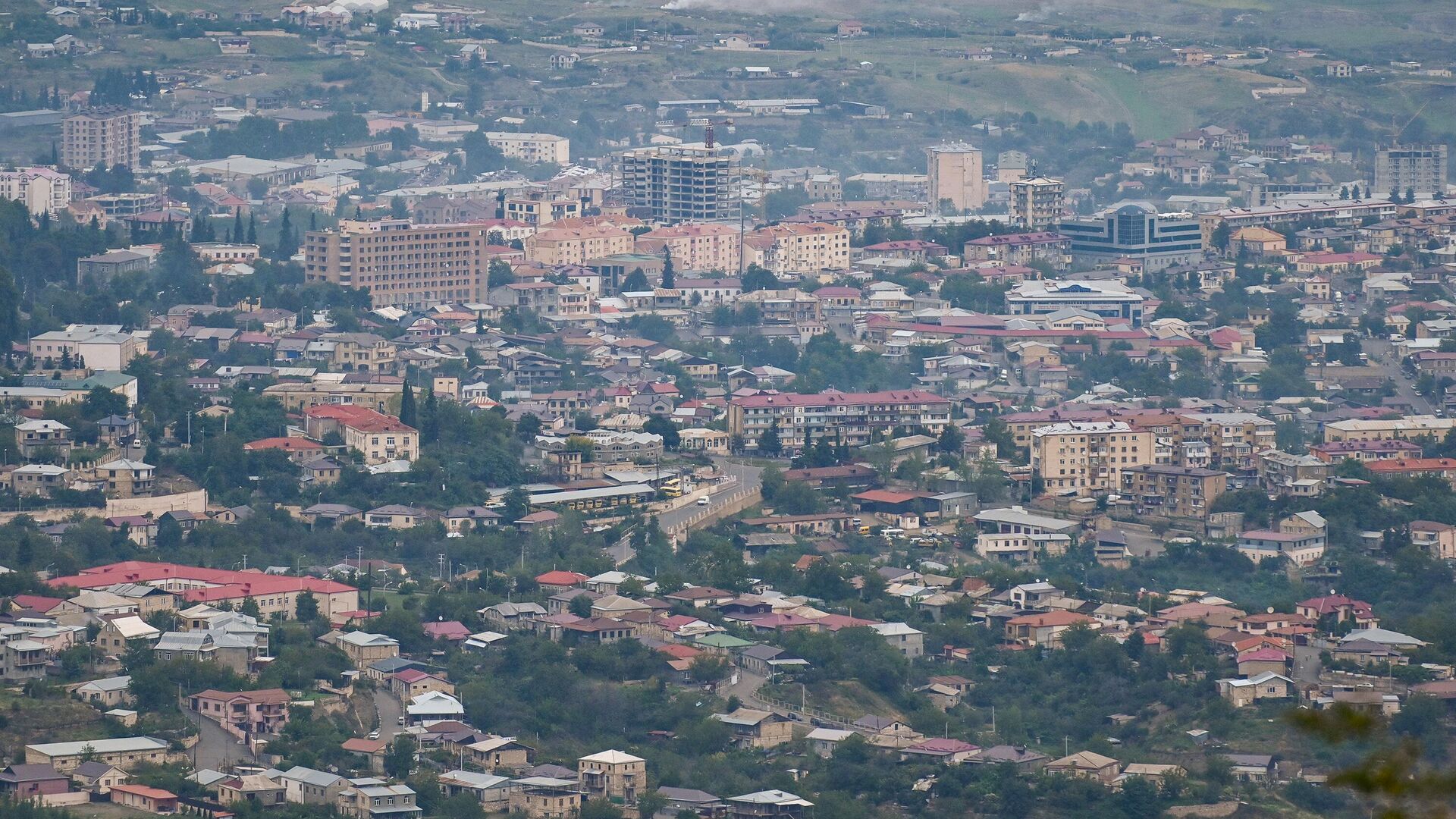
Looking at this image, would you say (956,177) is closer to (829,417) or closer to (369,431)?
(829,417)

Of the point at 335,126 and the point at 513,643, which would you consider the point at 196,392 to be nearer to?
the point at 513,643

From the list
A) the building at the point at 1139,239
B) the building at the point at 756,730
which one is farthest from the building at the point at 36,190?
the building at the point at 756,730

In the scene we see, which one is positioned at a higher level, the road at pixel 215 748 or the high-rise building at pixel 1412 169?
the road at pixel 215 748

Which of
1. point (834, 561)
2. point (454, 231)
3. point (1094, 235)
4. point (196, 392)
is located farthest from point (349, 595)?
point (1094, 235)

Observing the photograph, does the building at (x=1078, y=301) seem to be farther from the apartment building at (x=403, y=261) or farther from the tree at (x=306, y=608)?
the tree at (x=306, y=608)

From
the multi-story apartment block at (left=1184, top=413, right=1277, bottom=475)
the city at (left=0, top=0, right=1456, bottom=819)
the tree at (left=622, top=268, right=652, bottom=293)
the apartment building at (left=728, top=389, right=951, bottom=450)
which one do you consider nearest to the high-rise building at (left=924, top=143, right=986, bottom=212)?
the city at (left=0, top=0, right=1456, bottom=819)

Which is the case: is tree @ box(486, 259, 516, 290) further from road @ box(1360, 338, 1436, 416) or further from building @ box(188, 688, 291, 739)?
building @ box(188, 688, 291, 739)
